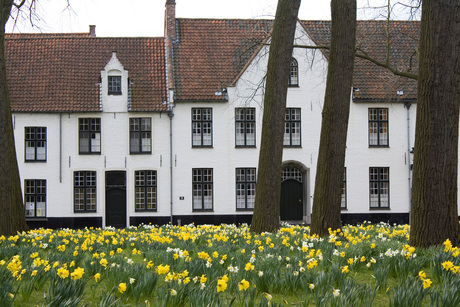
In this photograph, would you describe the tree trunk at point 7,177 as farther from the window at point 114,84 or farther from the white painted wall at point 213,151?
the window at point 114,84

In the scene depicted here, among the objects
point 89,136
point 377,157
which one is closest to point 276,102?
point 89,136

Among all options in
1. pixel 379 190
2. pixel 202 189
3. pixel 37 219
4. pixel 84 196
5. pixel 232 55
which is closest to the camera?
pixel 37 219

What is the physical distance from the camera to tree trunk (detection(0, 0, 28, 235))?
41.6 feet

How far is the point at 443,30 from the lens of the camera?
816 cm

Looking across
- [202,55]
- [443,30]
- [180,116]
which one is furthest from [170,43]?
[443,30]

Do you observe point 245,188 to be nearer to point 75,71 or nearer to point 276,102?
point 75,71

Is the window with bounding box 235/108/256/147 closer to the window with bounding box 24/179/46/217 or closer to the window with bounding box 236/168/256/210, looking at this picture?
the window with bounding box 236/168/256/210

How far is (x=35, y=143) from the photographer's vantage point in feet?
96.3

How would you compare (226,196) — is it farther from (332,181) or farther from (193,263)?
(193,263)

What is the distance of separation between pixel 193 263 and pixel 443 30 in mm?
4799

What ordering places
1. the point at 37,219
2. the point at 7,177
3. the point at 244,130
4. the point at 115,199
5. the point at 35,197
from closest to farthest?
the point at 7,177
the point at 37,219
the point at 35,197
the point at 115,199
the point at 244,130

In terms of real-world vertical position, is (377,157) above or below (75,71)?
below

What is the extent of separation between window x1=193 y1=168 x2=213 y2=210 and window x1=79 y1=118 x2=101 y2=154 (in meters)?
5.11

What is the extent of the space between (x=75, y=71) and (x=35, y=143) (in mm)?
4372
